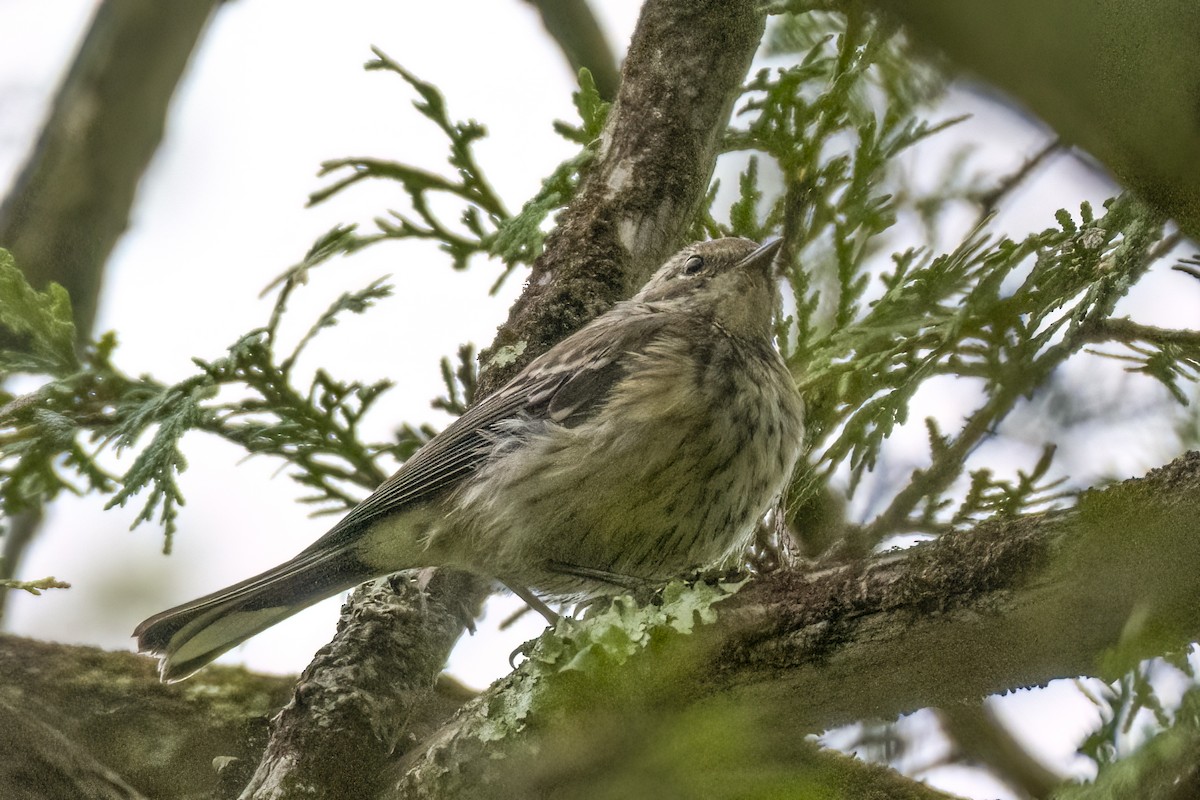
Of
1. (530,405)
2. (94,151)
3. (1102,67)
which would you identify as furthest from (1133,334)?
(94,151)

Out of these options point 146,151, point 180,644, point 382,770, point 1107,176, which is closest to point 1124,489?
point 1107,176

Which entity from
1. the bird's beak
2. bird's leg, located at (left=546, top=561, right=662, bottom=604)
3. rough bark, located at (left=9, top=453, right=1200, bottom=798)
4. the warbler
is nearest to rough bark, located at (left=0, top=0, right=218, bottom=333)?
the warbler

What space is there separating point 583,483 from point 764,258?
1.37 metres

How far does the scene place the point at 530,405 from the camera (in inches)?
169

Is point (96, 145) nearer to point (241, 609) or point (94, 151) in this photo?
point (94, 151)

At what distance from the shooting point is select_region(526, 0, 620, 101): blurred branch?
586 cm

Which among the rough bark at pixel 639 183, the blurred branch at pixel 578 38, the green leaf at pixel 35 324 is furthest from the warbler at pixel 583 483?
the blurred branch at pixel 578 38

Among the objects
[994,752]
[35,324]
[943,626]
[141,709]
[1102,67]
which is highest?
[35,324]

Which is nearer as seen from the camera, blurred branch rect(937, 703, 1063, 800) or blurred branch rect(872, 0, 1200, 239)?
blurred branch rect(872, 0, 1200, 239)

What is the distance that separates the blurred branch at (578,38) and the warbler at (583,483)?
5.83 ft

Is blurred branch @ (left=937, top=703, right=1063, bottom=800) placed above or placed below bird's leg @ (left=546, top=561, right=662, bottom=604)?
below

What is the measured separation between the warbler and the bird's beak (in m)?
0.02

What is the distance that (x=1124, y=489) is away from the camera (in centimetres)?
200

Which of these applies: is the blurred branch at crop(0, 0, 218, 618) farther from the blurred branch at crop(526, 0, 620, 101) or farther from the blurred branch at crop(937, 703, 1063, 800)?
the blurred branch at crop(937, 703, 1063, 800)
